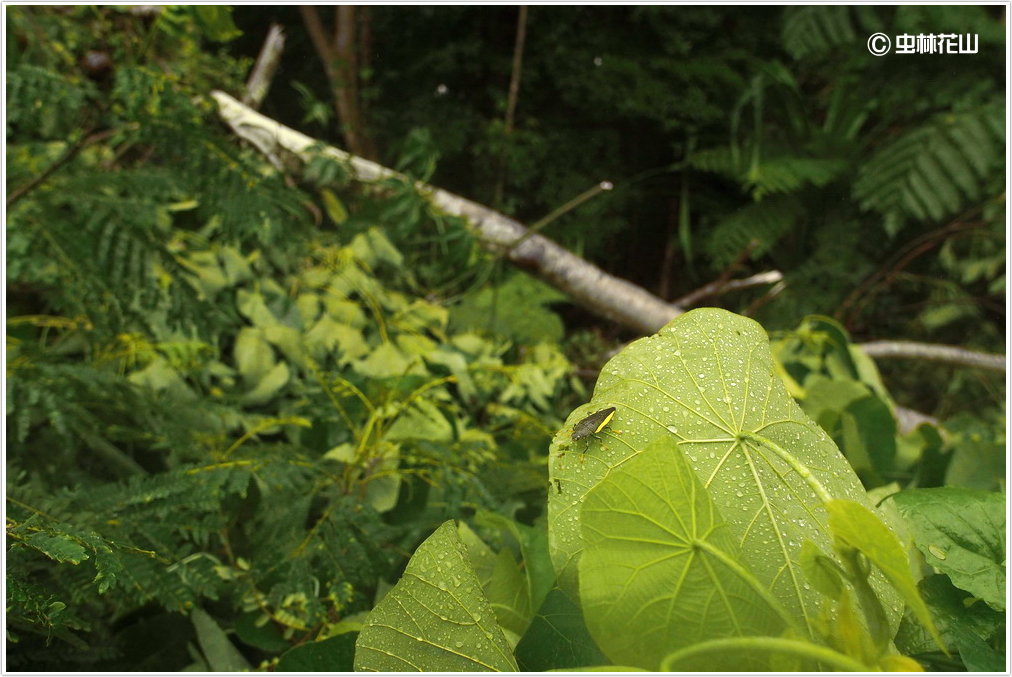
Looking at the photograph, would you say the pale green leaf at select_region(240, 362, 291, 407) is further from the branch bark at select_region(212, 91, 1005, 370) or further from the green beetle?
the branch bark at select_region(212, 91, 1005, 370)

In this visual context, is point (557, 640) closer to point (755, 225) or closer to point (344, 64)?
point (344, 64)

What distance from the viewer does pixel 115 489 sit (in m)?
0.27

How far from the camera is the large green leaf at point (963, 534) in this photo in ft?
0.50

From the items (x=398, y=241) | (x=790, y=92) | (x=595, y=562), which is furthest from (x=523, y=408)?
(x=790, y=92)

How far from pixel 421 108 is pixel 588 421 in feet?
5.09

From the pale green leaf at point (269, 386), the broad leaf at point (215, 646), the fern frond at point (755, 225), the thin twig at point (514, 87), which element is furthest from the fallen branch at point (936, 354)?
the broad leaf at point (215, 646)

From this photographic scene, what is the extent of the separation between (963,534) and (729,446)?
2.7 inches

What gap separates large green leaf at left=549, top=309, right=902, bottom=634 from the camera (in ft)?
0.44

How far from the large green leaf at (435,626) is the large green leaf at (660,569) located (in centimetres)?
3

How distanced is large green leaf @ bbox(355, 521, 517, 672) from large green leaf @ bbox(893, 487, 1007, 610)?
111mm

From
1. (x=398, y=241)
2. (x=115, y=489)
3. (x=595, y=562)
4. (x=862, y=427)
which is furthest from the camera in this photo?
(x=398, y=241)

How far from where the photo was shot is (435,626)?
0.46 ft

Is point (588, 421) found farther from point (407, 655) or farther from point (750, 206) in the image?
point (750, 206)

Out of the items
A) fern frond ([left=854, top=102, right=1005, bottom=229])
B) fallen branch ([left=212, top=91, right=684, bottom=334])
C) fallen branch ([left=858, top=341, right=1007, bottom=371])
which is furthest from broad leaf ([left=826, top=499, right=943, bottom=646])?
fern frond ([left=854, top=102, right=1005, bottom=229])
